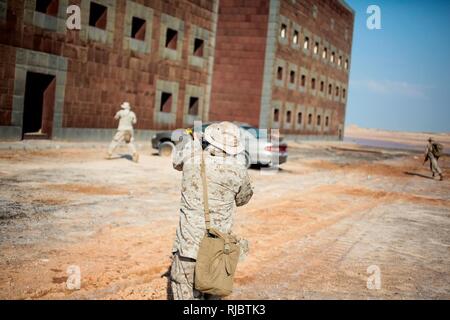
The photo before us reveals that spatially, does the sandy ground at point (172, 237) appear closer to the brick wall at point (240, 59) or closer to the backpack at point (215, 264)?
the backpack at point (215, 264)

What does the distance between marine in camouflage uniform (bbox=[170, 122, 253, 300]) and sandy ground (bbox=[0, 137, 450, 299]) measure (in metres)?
1.04

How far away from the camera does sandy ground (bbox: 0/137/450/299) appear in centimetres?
468

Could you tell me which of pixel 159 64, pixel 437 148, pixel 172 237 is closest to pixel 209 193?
pixel 172 237

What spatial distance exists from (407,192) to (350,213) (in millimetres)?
4791

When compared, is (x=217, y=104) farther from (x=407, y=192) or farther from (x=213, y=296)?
(x=213, y=296)

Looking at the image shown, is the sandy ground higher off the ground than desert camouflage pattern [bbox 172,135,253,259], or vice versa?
desert camouflage pattern [bbox 172,135,253,259]

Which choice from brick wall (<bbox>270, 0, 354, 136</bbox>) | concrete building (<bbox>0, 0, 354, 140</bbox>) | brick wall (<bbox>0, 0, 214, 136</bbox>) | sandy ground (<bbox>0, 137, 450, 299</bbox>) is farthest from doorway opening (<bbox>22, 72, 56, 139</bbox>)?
brick wall (<bbox>270, 0, 354, 136</bbox>)

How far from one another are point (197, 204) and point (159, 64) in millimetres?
20248

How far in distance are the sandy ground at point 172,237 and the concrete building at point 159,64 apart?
5.82m

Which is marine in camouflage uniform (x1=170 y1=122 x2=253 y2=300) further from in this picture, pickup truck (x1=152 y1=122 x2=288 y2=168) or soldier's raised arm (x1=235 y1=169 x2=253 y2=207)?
pickup truck (x1=152 y1=122 x2=288 y2=168)

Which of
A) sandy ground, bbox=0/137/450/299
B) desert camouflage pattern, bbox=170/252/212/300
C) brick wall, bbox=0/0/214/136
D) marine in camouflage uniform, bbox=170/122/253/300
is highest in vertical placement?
brick wall, bbox=0/0/214/136

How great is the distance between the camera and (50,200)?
8.06 meters

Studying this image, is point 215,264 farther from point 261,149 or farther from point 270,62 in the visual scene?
point 270,62
